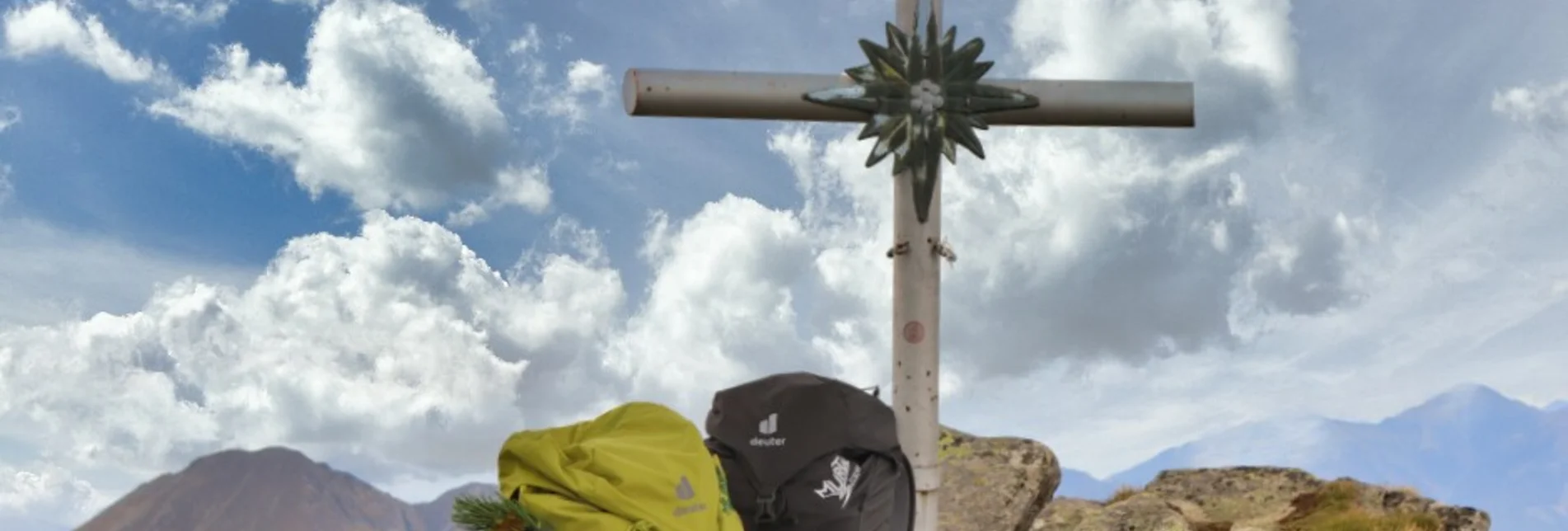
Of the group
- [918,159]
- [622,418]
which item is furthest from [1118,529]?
[622,418]

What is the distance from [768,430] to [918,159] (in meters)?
3.32

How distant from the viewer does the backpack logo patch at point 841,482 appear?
5598 millimetres

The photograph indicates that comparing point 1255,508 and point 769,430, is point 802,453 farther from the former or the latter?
point 1255,508

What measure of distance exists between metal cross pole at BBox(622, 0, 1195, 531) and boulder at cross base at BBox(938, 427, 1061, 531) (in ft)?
4.56

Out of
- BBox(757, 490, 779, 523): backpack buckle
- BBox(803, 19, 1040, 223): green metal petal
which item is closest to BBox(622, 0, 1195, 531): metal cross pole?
BBox(803, 19, 1040, 223): green metal petal

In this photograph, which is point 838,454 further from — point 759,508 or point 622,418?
point 622,418

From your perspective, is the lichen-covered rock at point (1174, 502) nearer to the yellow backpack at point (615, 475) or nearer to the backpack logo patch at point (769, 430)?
the backpack logo patch at point (769, 430)

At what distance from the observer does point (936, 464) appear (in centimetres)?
891

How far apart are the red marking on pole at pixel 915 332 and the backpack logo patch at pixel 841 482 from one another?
3091mm

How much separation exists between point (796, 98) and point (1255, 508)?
580cm

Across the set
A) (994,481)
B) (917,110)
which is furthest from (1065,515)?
(917,110)

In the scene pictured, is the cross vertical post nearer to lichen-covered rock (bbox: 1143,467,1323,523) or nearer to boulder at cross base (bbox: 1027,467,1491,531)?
boulder at cross base (bbox: 1027,467,1491,531)

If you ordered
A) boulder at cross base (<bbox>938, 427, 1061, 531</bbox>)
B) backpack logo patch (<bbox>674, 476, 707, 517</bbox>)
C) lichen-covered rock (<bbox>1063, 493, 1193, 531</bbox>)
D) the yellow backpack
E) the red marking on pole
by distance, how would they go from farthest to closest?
boulder at cross base (<bbox>938, 427, 1061, 531</bbox>), lichen-covered rock (<bbox>1063, 493, 1193, 531</bbox>), the red marking on pole, backpack logo patch (<bbox>674, 476, 707, 517</bbox>), the yellow backpack

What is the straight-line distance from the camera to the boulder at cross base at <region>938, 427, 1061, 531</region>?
10.2 meters
